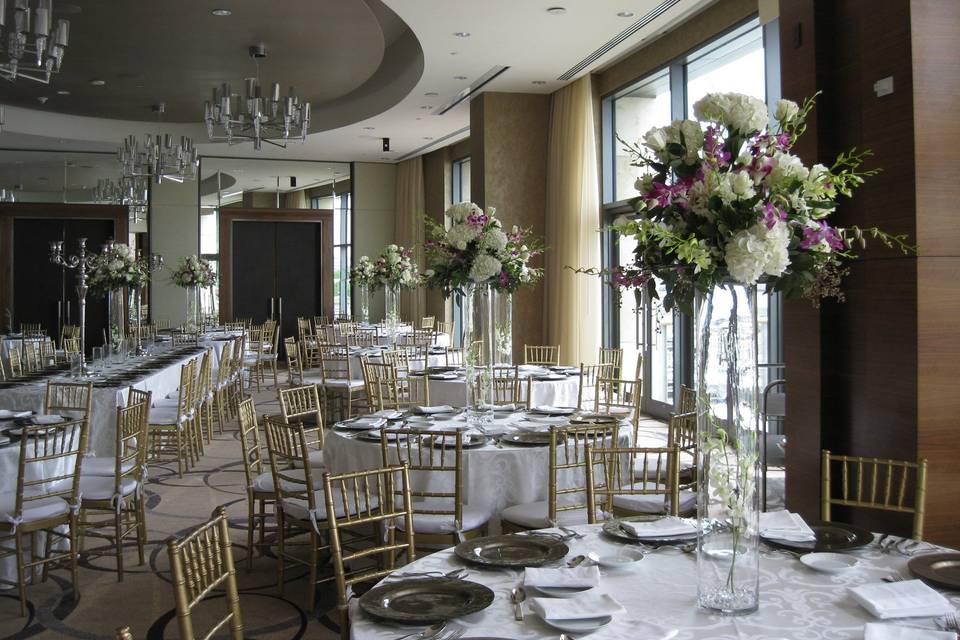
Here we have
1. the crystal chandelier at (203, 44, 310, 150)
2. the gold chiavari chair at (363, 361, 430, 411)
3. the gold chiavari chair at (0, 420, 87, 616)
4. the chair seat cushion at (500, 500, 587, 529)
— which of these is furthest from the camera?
the crystal chandelier at (203, 44, 310, 150)

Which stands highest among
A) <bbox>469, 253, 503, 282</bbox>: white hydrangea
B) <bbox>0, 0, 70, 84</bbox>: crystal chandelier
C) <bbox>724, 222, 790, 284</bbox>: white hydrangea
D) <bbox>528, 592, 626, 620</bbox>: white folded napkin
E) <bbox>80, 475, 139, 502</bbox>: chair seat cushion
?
<bbox>0, 0, 70, 84</bbox>: crystal chandelier

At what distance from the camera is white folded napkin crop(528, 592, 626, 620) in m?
2.05

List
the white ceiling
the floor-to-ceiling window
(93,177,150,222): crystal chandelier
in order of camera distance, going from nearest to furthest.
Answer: the floor-to-ceiling window → the white ceiling → (93,177,150,222): crystal chandelier

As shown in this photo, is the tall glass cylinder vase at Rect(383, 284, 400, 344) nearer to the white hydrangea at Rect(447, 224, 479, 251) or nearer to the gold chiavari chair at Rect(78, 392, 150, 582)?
the white hydrangea at Rect(447, 224, 479, 251)

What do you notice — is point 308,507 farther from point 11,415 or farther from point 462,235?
point 11,415

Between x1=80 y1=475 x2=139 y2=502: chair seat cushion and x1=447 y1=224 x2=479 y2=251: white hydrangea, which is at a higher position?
x1=447 y1=224 x2=479 y2=251: white hydrangea

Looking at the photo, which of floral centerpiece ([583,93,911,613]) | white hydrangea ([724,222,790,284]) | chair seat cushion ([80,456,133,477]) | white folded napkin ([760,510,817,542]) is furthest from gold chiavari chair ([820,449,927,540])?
chair seat cushion ([80,456,133,477])

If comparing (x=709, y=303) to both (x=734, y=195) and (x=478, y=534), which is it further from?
(x=478, y=534)

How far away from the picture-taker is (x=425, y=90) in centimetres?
1155

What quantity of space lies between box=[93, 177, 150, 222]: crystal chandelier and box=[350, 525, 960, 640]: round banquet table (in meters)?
12.4

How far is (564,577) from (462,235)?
325 centimetres

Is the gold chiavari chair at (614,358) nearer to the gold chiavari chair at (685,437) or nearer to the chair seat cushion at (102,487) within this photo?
the gold chiavari chair at (685,437)

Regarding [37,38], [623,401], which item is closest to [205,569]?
[37,38]

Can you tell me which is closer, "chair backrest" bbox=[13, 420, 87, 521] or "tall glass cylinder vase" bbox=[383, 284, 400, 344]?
"chair backrest" bbox=[13, 420, 87, 521]
